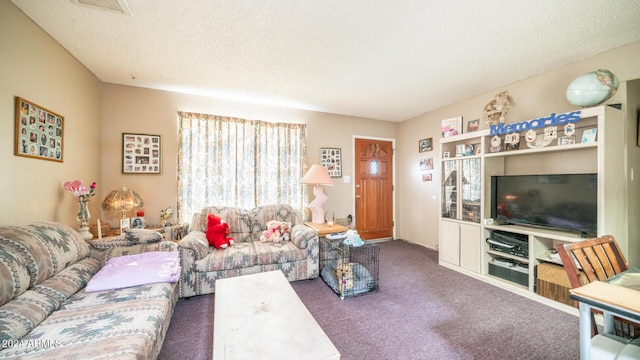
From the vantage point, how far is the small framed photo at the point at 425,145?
163 inches

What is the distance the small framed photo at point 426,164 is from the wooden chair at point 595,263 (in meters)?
2.81

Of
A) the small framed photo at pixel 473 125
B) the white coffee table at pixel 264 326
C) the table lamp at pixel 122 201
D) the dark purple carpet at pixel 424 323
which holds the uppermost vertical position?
the small framed photo at pixel 473 125

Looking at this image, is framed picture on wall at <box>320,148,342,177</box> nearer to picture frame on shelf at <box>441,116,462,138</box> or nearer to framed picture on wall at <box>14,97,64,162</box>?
picture frame on shelf at <box>441,116,462,138</box>

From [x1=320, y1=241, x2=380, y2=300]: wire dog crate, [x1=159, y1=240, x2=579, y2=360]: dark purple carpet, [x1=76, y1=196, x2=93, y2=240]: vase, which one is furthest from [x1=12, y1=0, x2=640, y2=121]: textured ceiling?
[x1=159, y1=240, x2=579, y2=360]: dark purple carpet

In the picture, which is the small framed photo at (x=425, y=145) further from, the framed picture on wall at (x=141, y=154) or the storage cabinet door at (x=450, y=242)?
the framed picture on wall at (x=141, y=154)

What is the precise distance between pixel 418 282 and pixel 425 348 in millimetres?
1186

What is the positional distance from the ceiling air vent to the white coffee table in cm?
219

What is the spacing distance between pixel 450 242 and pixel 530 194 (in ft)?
3.65

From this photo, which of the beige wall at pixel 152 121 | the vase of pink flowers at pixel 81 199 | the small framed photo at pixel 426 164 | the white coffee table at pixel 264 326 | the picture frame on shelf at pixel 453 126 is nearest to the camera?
the white coffee table at pixel 264 326

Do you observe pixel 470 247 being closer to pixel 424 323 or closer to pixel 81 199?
pixel 424 323

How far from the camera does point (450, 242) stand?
127 inches

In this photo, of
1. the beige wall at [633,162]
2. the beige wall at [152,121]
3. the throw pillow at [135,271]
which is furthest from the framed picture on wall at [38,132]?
the beige wall at [633,162]

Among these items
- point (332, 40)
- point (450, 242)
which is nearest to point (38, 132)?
point (332, 40)

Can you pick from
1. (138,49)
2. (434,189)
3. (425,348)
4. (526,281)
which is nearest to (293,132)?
(138,49)
